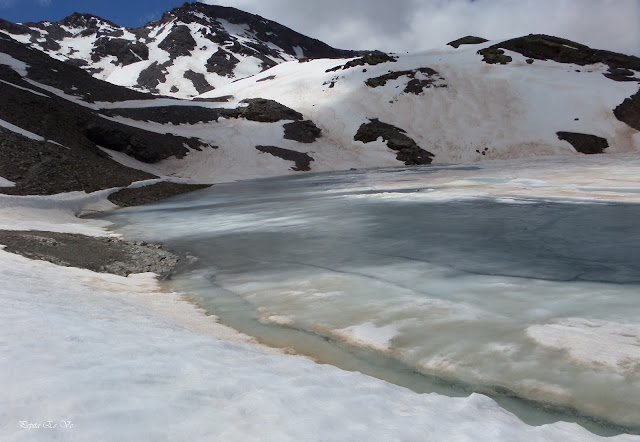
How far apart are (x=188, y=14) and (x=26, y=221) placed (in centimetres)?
13000

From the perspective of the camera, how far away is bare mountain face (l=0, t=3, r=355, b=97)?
93.4 metres

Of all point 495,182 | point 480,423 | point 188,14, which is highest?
point 188,14

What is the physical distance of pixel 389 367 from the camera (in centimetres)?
382

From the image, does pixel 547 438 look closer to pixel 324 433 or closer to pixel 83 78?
pixel 324 433

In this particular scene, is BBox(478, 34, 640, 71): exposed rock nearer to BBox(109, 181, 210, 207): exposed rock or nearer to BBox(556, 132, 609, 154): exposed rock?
BBox(556, 132, 609, 154): exposed rock

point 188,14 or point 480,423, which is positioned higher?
point 188,14

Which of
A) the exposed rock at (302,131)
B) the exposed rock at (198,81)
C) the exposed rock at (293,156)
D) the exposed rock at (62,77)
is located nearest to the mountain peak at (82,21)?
the exposed rock at (198,81)

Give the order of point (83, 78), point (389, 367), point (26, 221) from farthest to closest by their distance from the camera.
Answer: point (83, 78) → point (26, 221) → point (389, 367)

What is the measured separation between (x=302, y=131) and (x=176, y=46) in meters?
78.4

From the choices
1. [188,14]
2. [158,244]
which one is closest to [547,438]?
[158,244]

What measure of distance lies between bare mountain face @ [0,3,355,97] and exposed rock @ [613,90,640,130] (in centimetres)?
6758

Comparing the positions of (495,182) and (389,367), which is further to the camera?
(495,182)

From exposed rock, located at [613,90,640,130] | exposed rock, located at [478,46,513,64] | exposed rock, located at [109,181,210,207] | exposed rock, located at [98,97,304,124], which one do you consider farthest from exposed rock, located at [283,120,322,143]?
exposed rock, located at [613,90,640,130]

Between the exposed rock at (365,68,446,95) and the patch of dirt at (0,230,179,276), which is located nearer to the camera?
the patch of dirt at (0,230,179,276)
